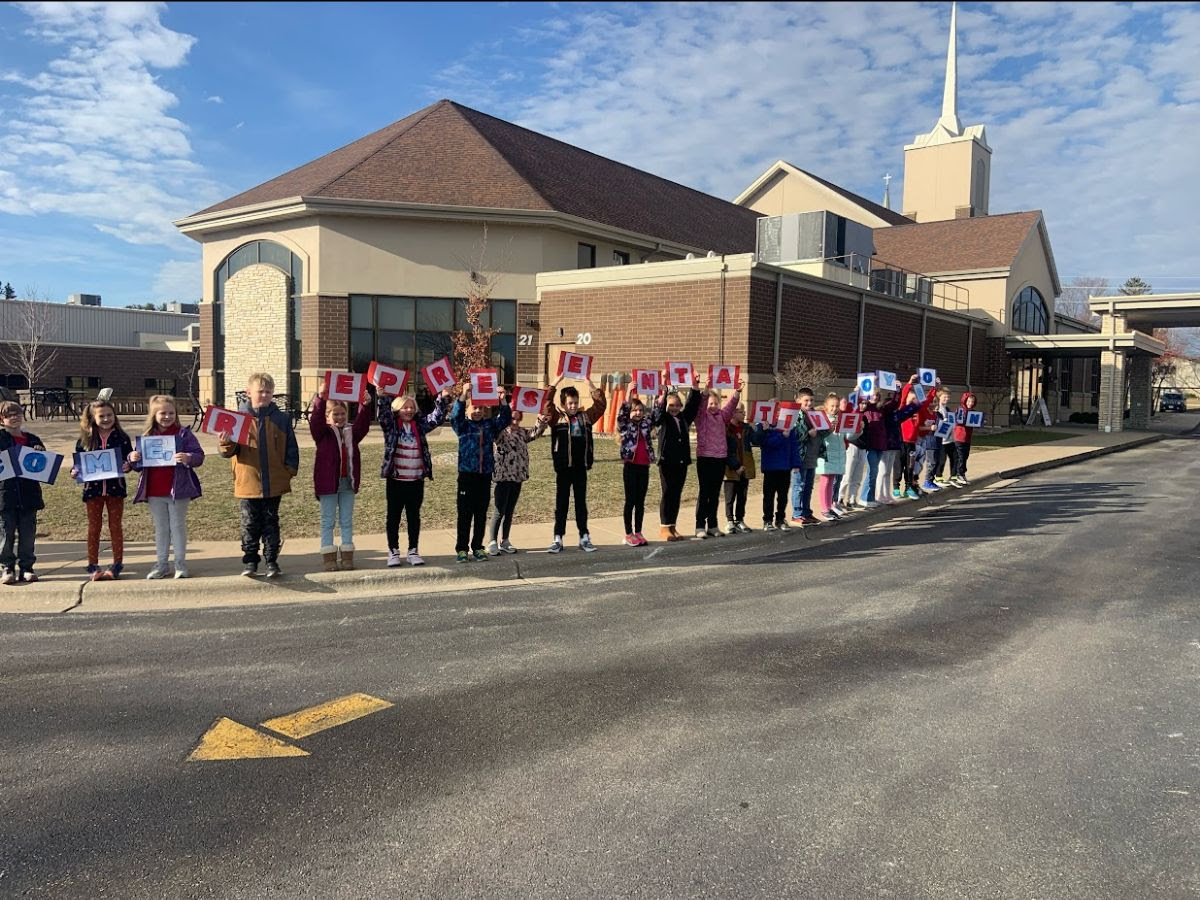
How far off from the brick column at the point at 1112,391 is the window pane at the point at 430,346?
27.1 m

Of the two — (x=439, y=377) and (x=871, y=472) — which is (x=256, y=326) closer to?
(x=439, y=377)

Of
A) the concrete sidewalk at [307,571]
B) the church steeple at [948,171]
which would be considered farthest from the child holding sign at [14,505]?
the church steeple at [948,171]

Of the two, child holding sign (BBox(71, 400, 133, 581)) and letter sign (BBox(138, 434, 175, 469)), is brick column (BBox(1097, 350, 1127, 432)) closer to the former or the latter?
letter sign (BBox(138, 434, 175, 469))

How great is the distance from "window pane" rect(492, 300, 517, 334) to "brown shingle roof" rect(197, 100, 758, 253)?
301cm

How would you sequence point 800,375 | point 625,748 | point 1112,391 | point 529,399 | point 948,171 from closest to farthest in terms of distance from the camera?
point 625,748, point 529,399, point 800,375, point 1112,391, point 948,171

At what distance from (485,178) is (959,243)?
2560 centimetres

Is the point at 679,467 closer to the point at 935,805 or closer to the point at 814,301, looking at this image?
the point at 935,805

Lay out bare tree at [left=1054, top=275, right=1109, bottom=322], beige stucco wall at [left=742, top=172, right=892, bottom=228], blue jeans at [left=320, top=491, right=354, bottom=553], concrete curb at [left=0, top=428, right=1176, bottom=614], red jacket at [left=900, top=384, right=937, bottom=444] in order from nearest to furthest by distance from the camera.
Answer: concrete curb at [left=0, top=428, right=1176, bottom=614] → blue jeans at [left=320, top=491, right=354, bottom=553] → red jacket at [left=900, top=384, right=937, bottom=444] → beige stucco wall at [left=742, top=172, right=892, bottom=228] → bare tree at [left=1054, top=275, right=1109, bottom=322]

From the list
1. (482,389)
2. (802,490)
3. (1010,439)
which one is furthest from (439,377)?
(1010,439)

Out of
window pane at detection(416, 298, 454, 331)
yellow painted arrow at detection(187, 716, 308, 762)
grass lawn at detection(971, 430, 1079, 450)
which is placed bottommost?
yellow painted arrow at detection(187, 716, 308, 762)

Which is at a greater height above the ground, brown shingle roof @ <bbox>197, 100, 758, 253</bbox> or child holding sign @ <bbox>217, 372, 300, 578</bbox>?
brown shingle roof @ <bbox>197, 100, 758, 253</bbox>

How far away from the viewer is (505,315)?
1043 inches

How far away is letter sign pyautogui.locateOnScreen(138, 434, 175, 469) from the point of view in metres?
7.50

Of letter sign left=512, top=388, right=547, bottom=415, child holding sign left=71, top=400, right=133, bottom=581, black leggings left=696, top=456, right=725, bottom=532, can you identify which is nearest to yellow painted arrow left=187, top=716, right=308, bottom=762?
child holding sign left=71, top=400, right=133, bottom=581
